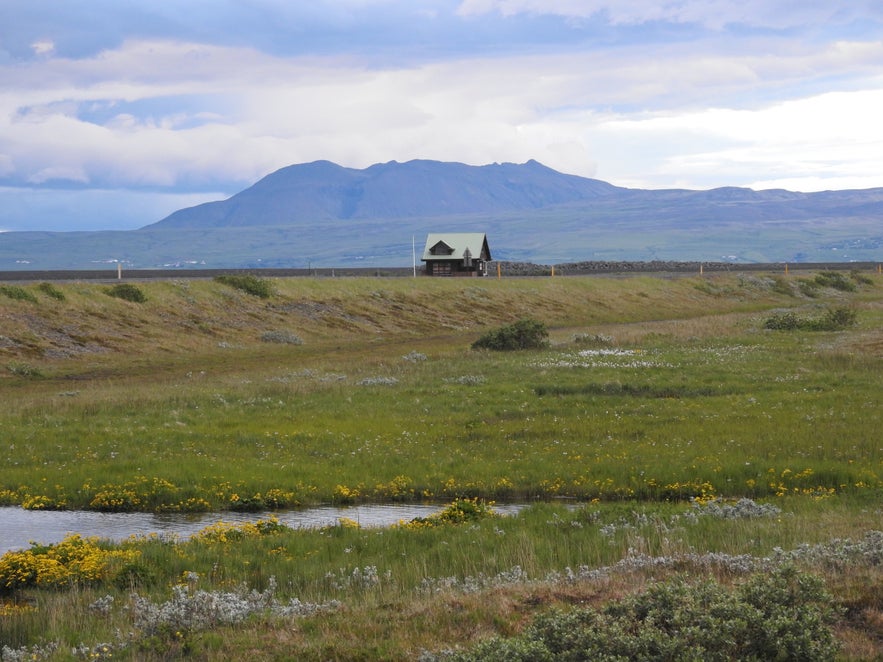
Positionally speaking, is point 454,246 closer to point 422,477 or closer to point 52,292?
point 52,292

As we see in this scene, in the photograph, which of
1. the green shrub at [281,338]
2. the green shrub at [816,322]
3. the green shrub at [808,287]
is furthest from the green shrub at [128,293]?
the green shrub at [808,287]

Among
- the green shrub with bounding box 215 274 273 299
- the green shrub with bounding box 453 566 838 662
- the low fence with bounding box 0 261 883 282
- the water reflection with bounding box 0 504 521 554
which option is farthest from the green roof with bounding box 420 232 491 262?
the green shrub with bounding box 453 566 838 662

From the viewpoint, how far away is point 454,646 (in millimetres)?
9836

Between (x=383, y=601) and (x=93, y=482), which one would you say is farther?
(x=93, y=482)

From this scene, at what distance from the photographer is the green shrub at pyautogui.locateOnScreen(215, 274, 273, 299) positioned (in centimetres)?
Result: 7019

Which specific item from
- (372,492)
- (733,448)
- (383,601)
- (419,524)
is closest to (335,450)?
(372,492)

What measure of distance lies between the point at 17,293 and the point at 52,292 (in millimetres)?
2807

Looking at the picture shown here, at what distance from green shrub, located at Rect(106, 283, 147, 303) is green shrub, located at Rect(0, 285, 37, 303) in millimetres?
6606

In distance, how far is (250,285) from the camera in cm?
7050

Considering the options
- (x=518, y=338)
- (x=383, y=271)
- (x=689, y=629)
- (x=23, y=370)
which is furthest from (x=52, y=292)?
(x=383, y=271)

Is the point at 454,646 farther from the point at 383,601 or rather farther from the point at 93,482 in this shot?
the point at 93,482

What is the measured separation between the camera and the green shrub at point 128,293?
60219 millimetres

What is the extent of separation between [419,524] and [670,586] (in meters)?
7.05

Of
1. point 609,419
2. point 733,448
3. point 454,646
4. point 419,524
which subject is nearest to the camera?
point 454,646
